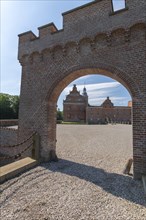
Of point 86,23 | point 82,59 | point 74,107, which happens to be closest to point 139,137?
point 82,59

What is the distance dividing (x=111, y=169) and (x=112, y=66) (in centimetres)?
395

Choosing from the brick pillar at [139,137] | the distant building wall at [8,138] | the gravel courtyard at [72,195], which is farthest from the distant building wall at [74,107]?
the brick pillar at [139,137]

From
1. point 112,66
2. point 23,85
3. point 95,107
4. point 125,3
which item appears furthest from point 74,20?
point 95,107

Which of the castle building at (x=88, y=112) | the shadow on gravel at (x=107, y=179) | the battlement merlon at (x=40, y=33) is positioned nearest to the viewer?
the shadow on gravel at (x=107, y=179)

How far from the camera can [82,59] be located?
20.7ft

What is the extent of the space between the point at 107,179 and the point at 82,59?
456cm

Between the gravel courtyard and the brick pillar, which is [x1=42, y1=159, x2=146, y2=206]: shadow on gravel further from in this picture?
the brick pillar

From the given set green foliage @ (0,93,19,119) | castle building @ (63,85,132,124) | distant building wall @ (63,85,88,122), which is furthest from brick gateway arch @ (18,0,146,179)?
castle building @ (63,85,132,124)

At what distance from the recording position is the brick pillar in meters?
5.05

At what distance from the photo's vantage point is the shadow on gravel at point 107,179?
407cm

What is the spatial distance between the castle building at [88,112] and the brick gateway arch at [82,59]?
134 feet

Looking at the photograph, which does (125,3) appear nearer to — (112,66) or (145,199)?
(112,66)

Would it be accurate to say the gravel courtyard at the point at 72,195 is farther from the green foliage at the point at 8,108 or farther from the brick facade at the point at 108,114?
the brick facade at the point at 108,114

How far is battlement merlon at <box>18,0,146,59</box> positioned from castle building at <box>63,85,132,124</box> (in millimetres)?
41220
